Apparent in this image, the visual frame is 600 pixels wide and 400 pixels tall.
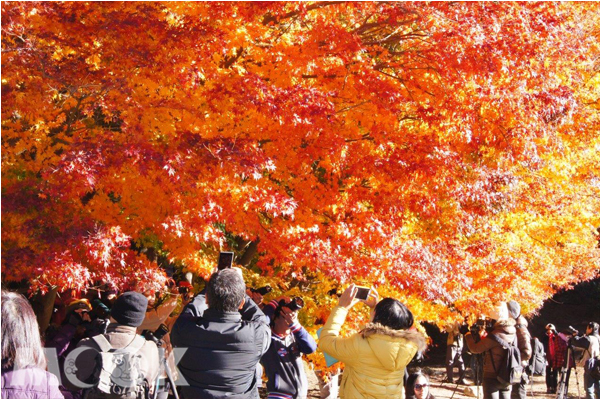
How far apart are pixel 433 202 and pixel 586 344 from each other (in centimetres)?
565

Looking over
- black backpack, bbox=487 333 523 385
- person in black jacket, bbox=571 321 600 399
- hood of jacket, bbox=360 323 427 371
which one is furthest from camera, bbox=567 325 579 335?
hood of jacket, bbox=360 323 427 371

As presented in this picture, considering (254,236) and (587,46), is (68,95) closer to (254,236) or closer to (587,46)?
(254,236)

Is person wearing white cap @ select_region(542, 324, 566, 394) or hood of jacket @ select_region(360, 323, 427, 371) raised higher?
hood of jacket @ select_region(360, 323, 427, 371)

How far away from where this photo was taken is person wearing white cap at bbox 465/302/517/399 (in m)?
7.32

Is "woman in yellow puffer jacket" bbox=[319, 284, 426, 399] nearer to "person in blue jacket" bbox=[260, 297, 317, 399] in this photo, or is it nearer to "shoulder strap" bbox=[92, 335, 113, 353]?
"person in blue jacket" bbox=[260, 297, 317, 399]

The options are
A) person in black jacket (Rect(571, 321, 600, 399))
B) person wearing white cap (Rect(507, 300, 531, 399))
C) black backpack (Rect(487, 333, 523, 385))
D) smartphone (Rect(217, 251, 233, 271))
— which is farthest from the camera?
person in black jacket (Rect(571, 321, 600, 399))

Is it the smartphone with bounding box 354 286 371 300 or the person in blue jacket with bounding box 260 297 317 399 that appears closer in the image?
the smartphone with bounding box 354 286 371 300

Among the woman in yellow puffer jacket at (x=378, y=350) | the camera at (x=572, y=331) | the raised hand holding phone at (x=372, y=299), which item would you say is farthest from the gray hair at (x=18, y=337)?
the camera at (x=572, y=331)

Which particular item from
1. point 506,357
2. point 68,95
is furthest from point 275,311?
point 68,95

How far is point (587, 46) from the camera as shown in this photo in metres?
10.3

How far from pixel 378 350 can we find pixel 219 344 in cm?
110

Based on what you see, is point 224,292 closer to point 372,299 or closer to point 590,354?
point 372,299

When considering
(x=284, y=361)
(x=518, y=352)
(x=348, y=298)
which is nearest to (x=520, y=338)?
(x=518, y=352)

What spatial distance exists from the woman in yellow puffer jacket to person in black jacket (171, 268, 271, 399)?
22.6 inches
